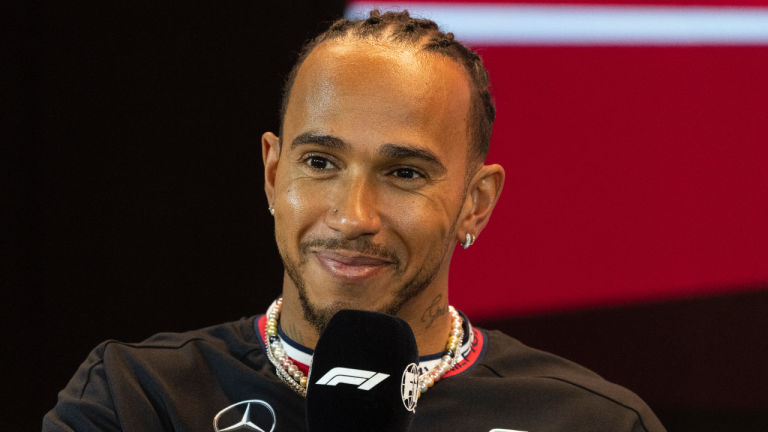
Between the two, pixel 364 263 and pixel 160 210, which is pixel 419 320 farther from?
pixel 160 210

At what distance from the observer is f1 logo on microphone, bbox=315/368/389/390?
36.9 inches

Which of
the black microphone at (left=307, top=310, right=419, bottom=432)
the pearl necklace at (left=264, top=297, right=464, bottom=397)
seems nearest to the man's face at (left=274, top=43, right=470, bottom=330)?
the pearl necklace at (left=264, top=297, right=464, bottom=397)

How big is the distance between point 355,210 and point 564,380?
0.60 meters

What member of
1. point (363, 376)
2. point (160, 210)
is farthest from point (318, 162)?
point (160, 210)

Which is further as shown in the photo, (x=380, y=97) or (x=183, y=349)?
(x=183, y=349)

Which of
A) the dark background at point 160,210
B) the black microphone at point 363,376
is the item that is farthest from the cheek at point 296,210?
the dark background at point 160,210

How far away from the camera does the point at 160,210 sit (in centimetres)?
210

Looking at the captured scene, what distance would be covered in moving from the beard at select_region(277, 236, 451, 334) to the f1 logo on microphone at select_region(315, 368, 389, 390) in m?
0.46

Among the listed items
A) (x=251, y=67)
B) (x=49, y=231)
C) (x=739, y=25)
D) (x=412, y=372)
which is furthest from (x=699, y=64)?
(x=49, y=231)

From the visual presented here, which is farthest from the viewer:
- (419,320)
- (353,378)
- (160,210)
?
→ (160,210)

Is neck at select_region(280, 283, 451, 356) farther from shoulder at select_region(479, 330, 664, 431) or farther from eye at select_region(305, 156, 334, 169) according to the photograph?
eye at select_region(305, 156, 334, 169)

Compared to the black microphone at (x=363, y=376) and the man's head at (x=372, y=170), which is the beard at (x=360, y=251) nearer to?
the man's head at (x=372, y=170)

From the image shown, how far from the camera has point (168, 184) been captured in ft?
6.89

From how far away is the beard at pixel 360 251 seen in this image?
1428mm
